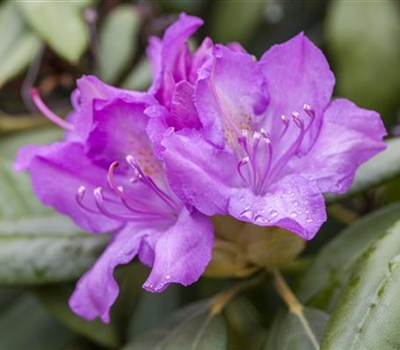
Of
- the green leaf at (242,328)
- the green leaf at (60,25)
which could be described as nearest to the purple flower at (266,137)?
the green leaf at (242,328)

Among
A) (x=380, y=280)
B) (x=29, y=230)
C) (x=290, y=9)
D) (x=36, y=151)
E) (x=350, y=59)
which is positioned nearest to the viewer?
(x=380, y=280)

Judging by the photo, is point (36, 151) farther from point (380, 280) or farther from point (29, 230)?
point (380, 280)

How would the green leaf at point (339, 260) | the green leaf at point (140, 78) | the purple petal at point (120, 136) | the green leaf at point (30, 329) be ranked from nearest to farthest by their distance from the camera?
1. the purple petal at point (120, 136)
2. the green leaf at point (339, 260)
3. the green leaf at point (30, 329)
4. the green leaf at point (140, 78)

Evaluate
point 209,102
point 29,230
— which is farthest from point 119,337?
point 209,102

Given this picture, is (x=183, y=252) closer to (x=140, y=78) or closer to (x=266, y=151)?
→ (x=266, y=151)

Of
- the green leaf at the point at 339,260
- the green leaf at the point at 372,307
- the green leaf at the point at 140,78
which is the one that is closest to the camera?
the green leaf at the point at 372,307

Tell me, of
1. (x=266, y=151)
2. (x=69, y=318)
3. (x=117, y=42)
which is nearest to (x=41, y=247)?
(x=69, y=318)

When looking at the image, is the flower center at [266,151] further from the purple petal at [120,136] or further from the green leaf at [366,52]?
the green leaf at [366,52]
